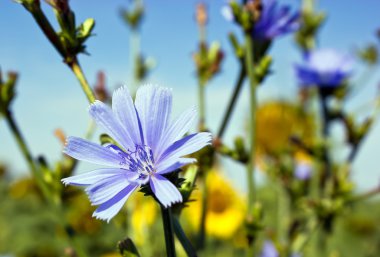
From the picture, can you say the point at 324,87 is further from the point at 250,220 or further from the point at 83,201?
the point at 83,201

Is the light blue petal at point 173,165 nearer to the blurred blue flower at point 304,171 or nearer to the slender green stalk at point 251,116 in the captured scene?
the slender green stalk at point 251,116

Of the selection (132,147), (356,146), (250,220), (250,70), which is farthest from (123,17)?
(132,147)

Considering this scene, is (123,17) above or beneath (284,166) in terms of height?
above

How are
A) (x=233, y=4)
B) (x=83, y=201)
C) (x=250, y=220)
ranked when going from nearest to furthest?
1. (x=250, y=220)
2. (x=233, y=4)
3. (x=83, y=201)

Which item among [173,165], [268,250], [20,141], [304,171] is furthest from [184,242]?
[304,171]

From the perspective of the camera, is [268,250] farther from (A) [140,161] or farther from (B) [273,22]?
(A) [140,161]

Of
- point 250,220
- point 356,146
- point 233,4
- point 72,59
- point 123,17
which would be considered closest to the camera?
point 72,59

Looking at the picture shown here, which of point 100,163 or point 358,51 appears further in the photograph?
point 358,51

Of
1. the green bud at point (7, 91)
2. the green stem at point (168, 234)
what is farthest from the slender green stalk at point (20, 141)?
the green stem at point (168, 234)
